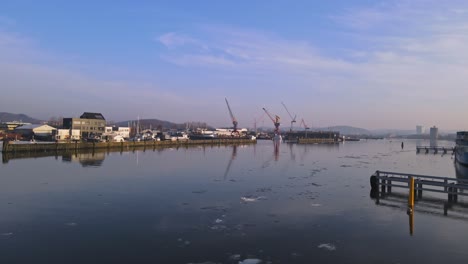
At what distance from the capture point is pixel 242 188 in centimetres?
2336

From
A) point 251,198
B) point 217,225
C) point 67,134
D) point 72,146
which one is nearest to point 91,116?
point 67,134

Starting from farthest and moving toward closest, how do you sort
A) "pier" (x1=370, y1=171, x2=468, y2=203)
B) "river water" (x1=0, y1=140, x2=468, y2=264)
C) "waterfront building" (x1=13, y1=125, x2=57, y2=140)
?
"waterfront building" (x1=13, y1=125, x2=57, y2=140), "pier" (x1=370, y1=171, x2=468, y2=203), "river water" (x1=0, y1=140, x2=468, y2=264)

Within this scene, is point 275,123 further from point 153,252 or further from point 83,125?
point 153,252

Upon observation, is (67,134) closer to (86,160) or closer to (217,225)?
(86,160)

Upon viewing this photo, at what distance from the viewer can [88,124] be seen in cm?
9844

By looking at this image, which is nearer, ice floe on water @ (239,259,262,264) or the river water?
ice floe on water @ (239,259,262,264)

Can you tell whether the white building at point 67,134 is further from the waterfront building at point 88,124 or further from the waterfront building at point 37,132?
the waterfront building at point 88,124

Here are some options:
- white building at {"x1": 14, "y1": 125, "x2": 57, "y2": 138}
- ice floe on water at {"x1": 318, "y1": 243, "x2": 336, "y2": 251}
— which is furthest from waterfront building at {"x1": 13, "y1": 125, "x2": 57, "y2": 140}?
ice floe on water at {"x1": 318, "y1": 243, "x2": 336, "y2": 251}

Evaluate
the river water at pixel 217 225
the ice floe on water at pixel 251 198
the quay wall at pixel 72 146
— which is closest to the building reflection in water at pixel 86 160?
the quay wall at pixel 72 146

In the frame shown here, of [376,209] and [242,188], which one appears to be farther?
[242,188]

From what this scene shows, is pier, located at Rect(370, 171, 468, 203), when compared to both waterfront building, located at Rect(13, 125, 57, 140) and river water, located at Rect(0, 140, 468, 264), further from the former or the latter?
waterfront building, located at Rect(13, 125, 57, 140)

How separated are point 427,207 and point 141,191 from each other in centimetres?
1533

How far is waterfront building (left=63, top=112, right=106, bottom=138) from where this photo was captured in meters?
94.3

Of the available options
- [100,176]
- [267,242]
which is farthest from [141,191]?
[267,242]
